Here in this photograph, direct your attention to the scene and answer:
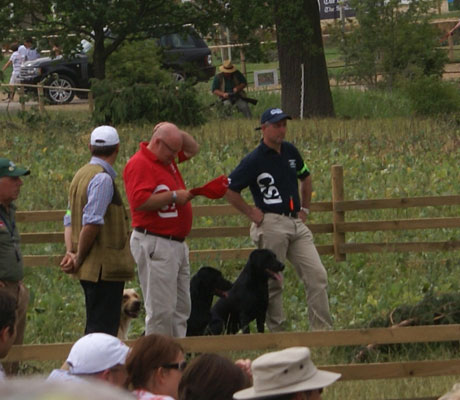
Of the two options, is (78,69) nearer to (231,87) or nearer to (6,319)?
(231,87)

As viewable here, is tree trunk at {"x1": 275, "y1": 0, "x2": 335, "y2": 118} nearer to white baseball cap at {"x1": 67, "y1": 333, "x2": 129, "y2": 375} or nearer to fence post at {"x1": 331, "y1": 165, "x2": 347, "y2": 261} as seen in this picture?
fence post at {"x1": 331, "y1": 165, "x2": 347, "y2": 261}

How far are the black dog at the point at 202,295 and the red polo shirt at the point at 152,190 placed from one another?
0.86 m

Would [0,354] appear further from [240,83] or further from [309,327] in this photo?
[240,83]

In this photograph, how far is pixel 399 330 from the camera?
6.47 meters

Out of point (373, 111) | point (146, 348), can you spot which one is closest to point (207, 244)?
point (146, 348)

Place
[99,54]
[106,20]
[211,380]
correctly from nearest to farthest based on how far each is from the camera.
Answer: [211,380] → [106,20] → [99,54]

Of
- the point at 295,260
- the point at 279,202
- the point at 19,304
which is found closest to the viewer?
the point at 19,304

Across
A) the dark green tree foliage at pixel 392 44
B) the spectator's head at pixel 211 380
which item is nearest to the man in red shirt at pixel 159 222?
the spectator's head at pixel 211 380

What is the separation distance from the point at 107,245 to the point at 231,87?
55.5ft

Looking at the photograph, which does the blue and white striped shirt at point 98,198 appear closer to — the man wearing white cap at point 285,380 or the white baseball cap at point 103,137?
the white baseball cap at point 103,137

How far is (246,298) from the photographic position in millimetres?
8578

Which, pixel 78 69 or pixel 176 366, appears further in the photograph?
pixel 78 69

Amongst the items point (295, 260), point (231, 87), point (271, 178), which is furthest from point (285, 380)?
point (231, 87)

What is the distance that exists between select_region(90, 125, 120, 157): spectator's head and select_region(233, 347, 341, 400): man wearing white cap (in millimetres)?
3427
